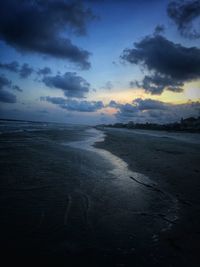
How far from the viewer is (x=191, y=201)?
540cm

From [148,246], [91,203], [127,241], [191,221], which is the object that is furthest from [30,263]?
[191,221]

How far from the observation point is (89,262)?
2834 millimetres

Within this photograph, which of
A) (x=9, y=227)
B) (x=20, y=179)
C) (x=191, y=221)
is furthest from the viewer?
(x=20, y=179)

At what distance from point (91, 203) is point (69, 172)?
3287 millimetres

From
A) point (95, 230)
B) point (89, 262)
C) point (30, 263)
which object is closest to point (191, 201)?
point (95, 230)

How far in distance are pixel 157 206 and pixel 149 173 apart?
3679mm

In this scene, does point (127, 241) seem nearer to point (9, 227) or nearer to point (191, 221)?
point (191, 221)

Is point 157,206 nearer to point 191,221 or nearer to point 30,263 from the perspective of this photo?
point 191,221

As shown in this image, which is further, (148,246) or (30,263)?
(148,246)

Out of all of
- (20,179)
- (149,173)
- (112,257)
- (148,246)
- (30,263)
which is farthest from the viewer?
(149,173)

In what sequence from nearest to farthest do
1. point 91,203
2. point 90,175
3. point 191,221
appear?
point 191,221, point 91,203, point 90,175

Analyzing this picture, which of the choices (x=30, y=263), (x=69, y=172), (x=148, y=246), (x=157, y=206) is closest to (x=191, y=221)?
(x=157, y=206)

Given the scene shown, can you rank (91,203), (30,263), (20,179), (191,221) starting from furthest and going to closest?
(20,179), (91,203), (191,221), (30,263)

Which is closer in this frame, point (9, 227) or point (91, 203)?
point (9, 227)
